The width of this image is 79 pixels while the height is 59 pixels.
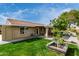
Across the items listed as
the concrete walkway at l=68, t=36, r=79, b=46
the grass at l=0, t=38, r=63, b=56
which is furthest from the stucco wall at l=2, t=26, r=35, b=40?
the concrete walkway at l=68, t=36, r=79, b=46

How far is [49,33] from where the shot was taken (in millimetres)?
4570

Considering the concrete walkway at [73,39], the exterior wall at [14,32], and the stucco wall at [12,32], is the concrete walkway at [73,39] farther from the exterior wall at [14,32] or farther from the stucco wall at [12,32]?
the stucco wall at [12,32]

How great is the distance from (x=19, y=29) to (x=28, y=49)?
1.62 feet

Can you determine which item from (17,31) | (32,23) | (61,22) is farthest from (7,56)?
(61,22)

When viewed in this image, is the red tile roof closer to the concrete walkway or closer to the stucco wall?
the stucco wall

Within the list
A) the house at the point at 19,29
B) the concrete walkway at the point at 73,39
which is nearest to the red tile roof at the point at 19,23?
the house at the point at 19,29

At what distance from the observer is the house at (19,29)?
15.1 ft

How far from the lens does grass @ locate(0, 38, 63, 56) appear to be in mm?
4527

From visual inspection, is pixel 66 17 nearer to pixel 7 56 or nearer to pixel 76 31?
pixel 76 31

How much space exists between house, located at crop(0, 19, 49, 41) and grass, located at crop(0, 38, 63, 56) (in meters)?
0.15

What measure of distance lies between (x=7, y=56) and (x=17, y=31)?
2.00ft

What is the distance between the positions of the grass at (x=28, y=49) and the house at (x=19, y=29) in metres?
0.15

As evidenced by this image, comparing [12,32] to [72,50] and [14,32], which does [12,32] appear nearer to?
[14,32]

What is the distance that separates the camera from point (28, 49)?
15.0 ft
